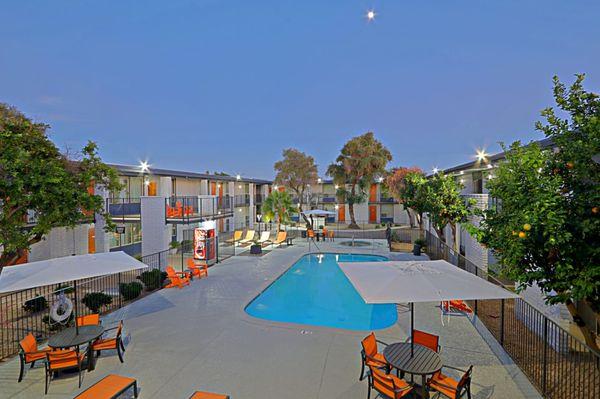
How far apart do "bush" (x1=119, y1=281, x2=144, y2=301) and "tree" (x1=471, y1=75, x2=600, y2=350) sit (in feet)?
35.6

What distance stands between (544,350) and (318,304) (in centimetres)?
798

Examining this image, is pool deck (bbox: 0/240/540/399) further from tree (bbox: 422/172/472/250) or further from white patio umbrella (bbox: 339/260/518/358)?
tree (bbox: 422/172/472/250)

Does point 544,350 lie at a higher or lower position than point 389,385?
higher

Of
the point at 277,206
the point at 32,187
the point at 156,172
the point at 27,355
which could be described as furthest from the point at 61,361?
the point at 277,206

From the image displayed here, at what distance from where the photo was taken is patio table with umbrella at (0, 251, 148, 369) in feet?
20.5

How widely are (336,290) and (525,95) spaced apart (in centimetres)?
16754

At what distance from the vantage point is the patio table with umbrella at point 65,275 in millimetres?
6242

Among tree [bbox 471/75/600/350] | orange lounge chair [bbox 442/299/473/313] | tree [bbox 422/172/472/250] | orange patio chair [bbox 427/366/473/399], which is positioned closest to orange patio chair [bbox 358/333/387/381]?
orange patio chair [bbox 427/366/473/399]

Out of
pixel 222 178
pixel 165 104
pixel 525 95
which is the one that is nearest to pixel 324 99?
pixel 165 104

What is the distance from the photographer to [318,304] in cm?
1274

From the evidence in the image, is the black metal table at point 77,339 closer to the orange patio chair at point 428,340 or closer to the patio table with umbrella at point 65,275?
the patio table with umbrella at point 65,275

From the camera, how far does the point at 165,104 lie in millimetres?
152250

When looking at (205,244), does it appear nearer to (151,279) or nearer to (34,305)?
(151,279)

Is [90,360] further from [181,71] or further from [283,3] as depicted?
[181,71]
